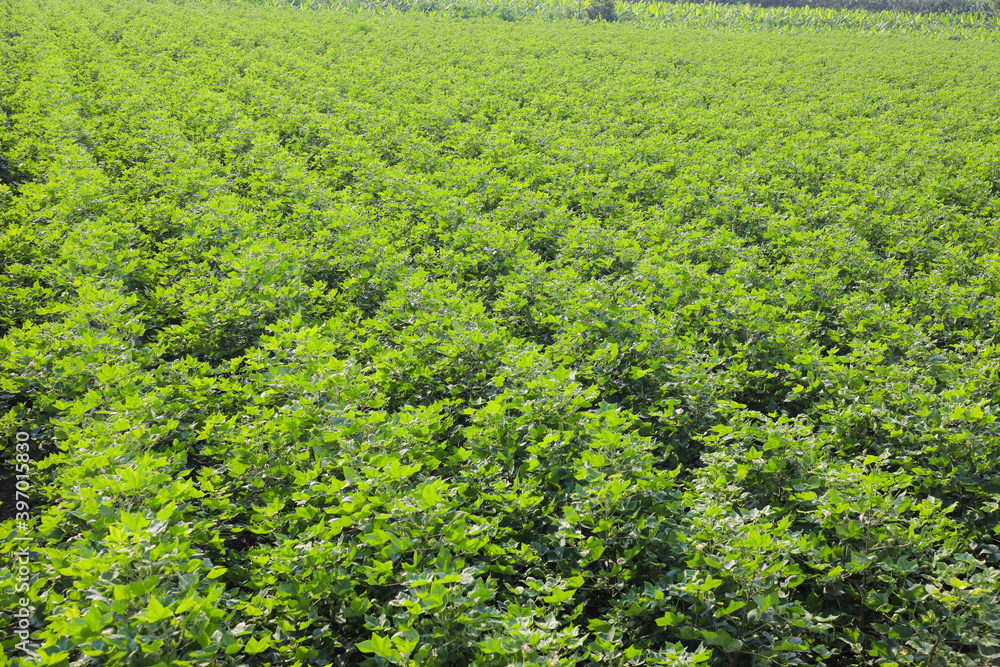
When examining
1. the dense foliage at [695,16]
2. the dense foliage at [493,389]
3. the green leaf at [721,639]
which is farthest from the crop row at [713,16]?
the green leaf at [721,639]

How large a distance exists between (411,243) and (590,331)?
290 centimetres

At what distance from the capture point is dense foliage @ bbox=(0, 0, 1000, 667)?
2.74 m

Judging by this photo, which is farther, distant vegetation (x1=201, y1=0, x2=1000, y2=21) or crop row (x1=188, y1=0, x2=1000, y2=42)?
crop row (x1=188, y1=0, x2=1000, y2=42)

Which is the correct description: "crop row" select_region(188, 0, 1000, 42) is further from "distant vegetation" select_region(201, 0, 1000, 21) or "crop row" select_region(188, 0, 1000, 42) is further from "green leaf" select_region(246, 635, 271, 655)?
"green leaf" select_region(246, 635, 271, 655)

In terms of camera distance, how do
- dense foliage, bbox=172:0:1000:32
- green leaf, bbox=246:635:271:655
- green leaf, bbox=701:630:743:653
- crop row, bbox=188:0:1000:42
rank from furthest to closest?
dense foliage, bbox=172:0:1000:32, crop row, bbox=188:0:1000:42, green leaf, bbox=701:630:743:653, green leaf, bbox=246:635:271:655

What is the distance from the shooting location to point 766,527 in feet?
10.1

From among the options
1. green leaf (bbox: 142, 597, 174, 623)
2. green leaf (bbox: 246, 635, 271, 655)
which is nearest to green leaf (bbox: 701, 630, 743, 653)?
green leaf (bbox: 246, 635, 271, 655)

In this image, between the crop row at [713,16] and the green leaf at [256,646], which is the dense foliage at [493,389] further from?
the crop row at [713,16]

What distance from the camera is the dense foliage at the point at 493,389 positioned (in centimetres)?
274

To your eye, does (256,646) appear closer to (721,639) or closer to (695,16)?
(721,639)

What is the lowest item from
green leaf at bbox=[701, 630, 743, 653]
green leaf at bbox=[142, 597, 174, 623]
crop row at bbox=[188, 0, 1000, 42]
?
green leaf at bbox=[701, 630, 743, 653]

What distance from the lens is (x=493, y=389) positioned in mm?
4504

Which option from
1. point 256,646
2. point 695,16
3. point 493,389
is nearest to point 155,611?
point 256,646

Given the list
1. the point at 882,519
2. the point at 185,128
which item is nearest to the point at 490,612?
the point at 882,519
